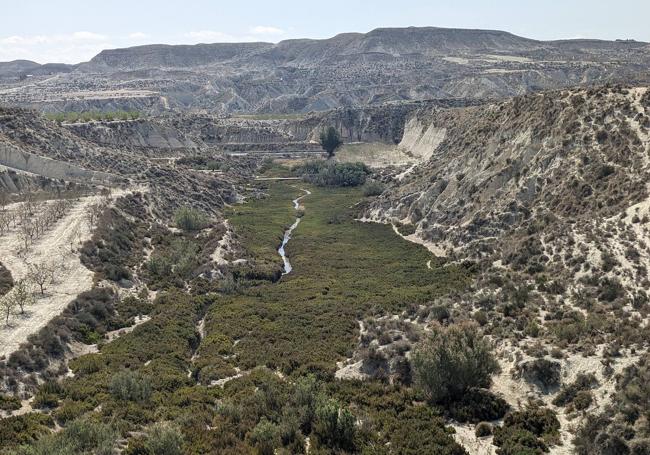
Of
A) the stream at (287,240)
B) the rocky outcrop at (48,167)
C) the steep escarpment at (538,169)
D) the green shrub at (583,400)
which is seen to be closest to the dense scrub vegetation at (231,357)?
the stream at (287,240)

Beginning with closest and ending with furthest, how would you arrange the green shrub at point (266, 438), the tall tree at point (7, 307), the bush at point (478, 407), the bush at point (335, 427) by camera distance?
1. the green shrub at point (266, 438)
2. the bush at point (335, 427)
3. the bush at point (478, 407)
4. the tall tree at point (7, 307)

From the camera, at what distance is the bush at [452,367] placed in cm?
3328

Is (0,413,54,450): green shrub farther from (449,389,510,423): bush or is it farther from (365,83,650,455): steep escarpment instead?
(365,83,650,455): steep escarpment

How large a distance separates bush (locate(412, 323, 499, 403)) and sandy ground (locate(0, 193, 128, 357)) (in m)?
26.9

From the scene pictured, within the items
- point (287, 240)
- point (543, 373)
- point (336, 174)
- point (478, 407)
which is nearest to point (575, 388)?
point (543, 373)

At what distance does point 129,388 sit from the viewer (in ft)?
113

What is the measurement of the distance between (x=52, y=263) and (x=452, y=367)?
4069 cm

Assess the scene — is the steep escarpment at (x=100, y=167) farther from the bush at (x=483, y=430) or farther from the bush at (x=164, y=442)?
the bush at (x=483, y=430)

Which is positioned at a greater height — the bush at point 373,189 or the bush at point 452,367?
the bush at point 452,367

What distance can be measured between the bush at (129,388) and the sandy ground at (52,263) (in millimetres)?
9143

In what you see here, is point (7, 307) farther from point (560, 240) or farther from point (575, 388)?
point (560, 240)

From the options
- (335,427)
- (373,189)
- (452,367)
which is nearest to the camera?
(335,427)

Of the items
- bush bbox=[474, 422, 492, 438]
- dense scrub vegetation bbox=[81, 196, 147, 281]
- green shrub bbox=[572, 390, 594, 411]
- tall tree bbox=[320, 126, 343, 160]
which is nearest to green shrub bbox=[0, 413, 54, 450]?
bush bbox=[474, 422, 492, 438]

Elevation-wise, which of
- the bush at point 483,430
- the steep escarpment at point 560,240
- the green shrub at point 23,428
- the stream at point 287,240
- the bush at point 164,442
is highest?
the steep escarpment at point 560,240
